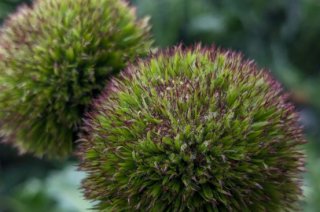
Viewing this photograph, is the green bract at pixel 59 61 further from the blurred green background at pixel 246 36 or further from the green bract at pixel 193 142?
the blurred green background at pixel 246 36

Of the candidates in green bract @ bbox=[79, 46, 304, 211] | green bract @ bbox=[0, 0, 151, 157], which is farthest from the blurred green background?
green bract @ bbox=[79, 46, 304, 211]

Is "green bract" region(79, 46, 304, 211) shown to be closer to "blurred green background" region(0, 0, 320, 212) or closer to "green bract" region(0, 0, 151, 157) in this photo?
"green bract" region(0, 0, 151, 157)

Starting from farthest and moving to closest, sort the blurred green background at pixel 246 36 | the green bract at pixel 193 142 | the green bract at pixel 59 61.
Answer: the blurred green background at pixel 246 36, the green bract at pixel 59 61, the green bract at pixel 193 142

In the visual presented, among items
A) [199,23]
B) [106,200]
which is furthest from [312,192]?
[106,200]

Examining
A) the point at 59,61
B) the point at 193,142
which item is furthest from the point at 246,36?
the point at 193,142

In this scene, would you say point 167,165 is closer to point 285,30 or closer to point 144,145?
point 144,145

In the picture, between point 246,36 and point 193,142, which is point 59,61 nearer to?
point 193,142

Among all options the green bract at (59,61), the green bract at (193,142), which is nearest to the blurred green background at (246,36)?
the green bract at (59,61)
